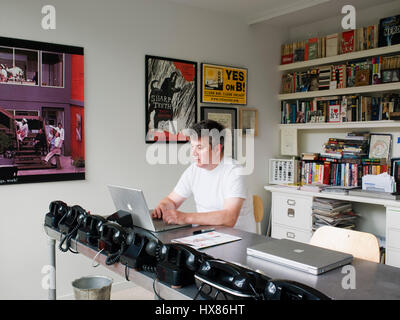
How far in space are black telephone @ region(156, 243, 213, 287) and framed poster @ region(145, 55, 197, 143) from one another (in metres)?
2.22

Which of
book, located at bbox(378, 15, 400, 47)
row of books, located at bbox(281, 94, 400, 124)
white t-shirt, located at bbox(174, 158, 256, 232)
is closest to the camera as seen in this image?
white t-shirt, located at bbox(174, 158, 256, 232)

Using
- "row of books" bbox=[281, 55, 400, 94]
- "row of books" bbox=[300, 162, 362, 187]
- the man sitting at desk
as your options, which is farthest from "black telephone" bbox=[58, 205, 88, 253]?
"row of books" bbox=[281, 55, 400, 94]

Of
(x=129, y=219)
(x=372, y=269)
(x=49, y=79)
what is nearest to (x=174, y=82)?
(x=49, y=79)

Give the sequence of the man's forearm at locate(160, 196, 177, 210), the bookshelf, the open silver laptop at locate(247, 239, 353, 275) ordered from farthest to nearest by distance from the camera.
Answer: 1. the bookshelf
2. the man's forearm at locate(160, 196, 177, 210)
3. the open silver laptop at locate(247, 239, 353, 275)

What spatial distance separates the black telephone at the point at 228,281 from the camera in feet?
3.57

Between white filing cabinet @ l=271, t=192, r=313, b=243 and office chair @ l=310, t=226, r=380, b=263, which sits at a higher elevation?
office chair @ l=310, t=226, r=380, b=263

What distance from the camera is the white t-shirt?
230cm

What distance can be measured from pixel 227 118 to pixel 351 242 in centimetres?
234

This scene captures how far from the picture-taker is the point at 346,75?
3.85m

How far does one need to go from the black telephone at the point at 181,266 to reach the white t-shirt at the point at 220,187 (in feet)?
3.24

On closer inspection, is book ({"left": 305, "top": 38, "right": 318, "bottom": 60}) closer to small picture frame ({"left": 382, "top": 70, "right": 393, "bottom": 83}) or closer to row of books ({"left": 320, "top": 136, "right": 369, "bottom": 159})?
small picture frame ({"left": 382, "top": 70, "right": 393, "bottom": 83})

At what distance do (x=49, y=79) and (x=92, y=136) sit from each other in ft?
1.78

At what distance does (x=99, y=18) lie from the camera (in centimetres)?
316
